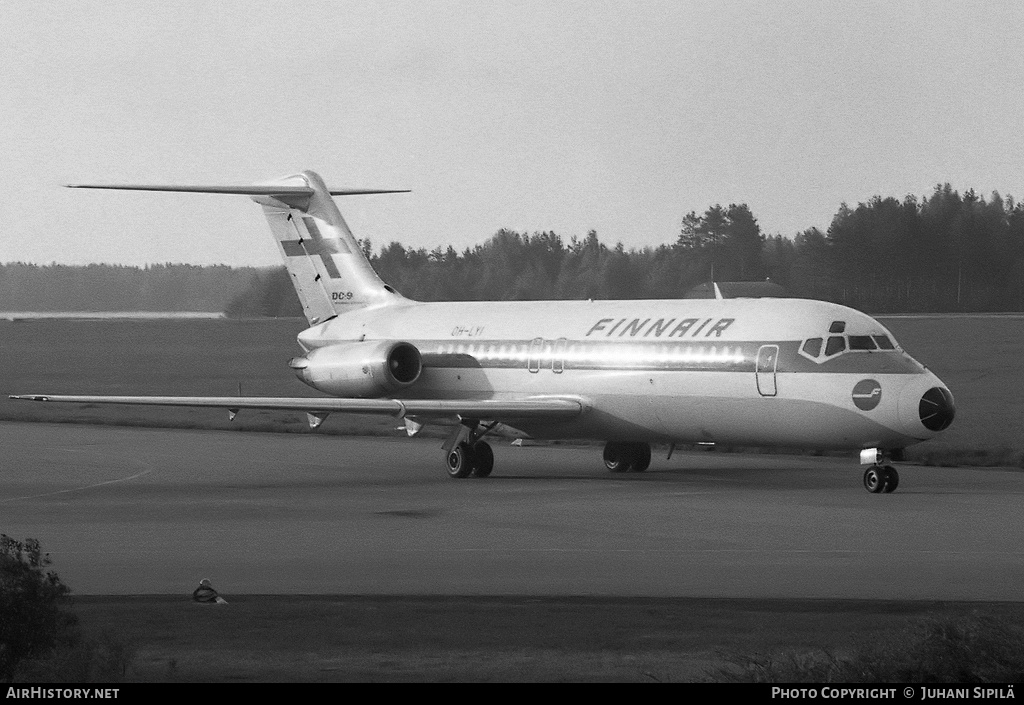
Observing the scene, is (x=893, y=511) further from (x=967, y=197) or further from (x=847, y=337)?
(x=967, y=197)

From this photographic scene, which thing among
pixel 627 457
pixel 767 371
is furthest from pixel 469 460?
pixel 767 371

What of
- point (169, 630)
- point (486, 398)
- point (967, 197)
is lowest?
point (169, 630)

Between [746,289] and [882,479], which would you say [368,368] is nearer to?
[882,479]

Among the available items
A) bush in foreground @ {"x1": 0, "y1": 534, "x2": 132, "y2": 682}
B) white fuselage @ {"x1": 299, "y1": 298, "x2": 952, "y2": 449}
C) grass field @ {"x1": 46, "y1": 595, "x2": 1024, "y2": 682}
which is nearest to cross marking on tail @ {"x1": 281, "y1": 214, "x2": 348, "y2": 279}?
white fuselage @ {"x1": 299, "y1": 298, "x2": 952, "y2": 449}

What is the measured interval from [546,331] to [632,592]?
47.7 feet

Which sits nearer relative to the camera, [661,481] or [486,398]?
[661,481]

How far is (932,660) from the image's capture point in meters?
10.0

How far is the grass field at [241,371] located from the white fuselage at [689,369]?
618 centimetres

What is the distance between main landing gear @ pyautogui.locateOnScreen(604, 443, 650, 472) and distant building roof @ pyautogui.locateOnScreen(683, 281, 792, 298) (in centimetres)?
2608

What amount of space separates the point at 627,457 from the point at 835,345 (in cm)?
547

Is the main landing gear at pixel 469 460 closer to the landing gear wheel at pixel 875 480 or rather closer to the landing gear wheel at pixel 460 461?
the landing gear wheel at pixel 460 461

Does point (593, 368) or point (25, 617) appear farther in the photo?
point (593, 368)

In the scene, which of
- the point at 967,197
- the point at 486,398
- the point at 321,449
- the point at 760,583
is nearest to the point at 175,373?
the point at 967,197

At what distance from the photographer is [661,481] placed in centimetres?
2800
